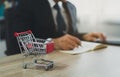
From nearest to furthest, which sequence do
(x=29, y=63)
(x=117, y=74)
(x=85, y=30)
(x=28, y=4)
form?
1. (x=117, y=74)
2. (x=29, y=63)
3. (x=28, y=4)
4. (x=85, y=30)

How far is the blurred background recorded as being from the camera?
6.59 feet

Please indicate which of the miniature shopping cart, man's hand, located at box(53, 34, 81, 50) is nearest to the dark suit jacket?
man's hand, located at box(53, 34, 81, 50)

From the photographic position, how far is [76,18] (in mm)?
2188

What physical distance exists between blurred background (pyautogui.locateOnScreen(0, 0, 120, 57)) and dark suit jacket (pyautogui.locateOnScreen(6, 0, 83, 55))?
8.3 inches

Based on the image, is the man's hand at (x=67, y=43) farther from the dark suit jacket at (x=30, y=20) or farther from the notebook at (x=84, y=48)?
the dark suit jacket at (x=30, y=20)

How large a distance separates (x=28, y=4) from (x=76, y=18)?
2.09 ft

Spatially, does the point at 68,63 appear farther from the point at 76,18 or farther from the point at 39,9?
the point at 76,18

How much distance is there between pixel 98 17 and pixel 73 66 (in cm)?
111

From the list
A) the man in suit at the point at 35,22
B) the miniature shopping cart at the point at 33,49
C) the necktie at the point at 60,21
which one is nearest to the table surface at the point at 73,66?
the miniature shopping cart at the point at 33,49

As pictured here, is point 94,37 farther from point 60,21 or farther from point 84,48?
point 60,21

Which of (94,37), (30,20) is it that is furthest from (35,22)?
(94,37)

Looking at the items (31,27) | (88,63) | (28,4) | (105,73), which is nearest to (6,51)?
(31,27)

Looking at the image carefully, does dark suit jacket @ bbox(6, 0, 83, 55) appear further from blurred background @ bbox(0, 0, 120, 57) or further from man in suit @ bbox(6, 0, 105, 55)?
blurred background @ bbox(0, 0, 120, 57)

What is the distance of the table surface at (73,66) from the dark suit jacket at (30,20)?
38cm
